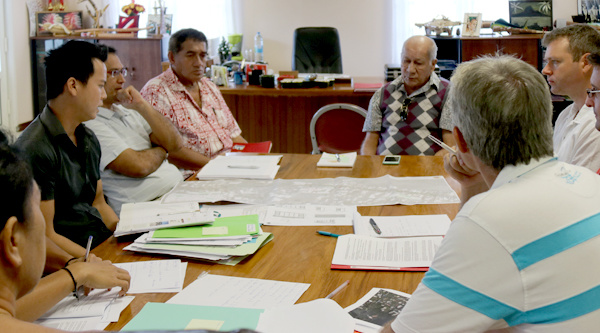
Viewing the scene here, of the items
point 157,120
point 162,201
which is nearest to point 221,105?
point 157,120

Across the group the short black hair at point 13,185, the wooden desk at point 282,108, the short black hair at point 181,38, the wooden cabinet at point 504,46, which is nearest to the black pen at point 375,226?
the short black hair at point 13,185

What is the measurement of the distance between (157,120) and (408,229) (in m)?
1.48

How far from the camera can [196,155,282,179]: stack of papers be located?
2467 millimetres

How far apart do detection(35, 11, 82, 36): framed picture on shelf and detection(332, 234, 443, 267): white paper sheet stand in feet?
18.8

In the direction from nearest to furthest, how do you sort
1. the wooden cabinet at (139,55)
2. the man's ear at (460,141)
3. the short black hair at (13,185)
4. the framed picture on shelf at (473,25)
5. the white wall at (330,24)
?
the short black hair at (13,185)
the man's ear at (460,141)
the framed picture on shelf at (473,25)
the wooden cabinet at (139,55)
the white wall at (330,24)

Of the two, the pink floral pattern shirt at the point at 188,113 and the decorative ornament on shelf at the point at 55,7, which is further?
the decorative ornament on shelf at the point at 55,7

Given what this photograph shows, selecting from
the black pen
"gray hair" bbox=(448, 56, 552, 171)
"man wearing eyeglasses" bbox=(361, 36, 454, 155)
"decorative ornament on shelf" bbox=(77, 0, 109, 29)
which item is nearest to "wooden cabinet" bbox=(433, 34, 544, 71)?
"man wearing eyeglasses" bbox=(361, 36, 454, 155)

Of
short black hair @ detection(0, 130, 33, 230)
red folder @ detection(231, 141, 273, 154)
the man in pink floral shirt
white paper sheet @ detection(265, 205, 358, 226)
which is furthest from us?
the man in pink floral shirt

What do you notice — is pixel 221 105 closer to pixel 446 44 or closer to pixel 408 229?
pixel 408 229

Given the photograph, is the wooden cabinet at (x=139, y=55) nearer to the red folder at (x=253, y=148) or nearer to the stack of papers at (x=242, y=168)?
the red folder at (x=253, y=148)

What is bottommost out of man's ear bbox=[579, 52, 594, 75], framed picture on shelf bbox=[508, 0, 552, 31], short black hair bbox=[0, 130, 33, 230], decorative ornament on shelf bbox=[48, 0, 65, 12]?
short black hair bbox=[0, 130, 33, 230]

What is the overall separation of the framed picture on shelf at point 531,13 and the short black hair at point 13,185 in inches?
232

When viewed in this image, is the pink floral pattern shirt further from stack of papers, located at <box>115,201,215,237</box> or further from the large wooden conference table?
the large wooden conference table

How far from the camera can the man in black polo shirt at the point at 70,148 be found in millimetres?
1955
